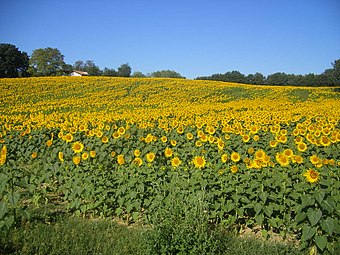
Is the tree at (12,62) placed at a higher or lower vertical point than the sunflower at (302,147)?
higher

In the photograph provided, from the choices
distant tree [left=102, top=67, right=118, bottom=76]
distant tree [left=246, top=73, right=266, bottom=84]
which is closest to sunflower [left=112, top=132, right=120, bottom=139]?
distant tree [left=246, top=73, right=266, bottom=84]

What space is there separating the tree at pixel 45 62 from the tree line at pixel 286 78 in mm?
30581

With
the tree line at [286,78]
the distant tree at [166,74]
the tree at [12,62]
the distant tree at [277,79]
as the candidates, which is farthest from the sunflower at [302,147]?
the distant tree at [166,74]

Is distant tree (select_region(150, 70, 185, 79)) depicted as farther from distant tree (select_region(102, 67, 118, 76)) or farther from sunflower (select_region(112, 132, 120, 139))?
sunflower (select_region(112, 132, 120, 139))

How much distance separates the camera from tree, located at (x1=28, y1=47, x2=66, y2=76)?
6469 cm

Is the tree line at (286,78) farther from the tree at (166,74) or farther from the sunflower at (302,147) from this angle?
the sunflower at (302,147)

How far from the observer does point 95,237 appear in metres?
4.23

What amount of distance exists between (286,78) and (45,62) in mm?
49472

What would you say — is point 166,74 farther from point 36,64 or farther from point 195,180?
point 195,180

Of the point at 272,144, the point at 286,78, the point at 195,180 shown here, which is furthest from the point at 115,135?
the point at 286,78

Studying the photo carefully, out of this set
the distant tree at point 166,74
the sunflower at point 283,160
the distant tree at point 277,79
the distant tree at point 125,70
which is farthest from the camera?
the distant tree at point 166,74

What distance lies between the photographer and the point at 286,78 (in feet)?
210

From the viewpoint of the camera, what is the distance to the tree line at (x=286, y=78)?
172 ft

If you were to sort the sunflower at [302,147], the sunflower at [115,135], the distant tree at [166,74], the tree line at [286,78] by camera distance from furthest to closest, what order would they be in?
the distant tree at [166,74]
the tree line at [286,78]
the sunflower at [115,135]
the sunflower at [302,147]
